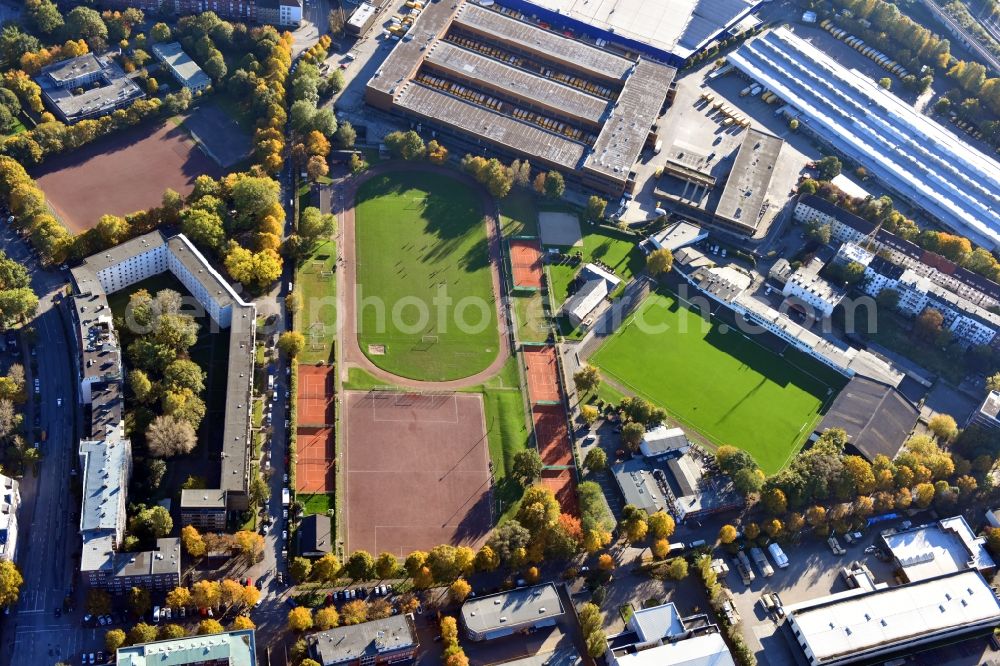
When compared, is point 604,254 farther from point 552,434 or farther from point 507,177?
point 552,434

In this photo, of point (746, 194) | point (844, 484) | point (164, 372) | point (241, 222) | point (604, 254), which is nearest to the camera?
point (164, 372)

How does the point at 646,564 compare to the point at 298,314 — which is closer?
the point at 646,564

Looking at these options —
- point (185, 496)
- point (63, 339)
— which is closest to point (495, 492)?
point (185, 496)

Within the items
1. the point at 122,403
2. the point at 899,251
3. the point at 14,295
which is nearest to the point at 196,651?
the point at 122,403

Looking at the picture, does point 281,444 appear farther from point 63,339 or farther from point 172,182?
point 172,182

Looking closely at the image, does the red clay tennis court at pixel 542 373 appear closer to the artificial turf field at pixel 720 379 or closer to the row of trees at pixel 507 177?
the artificial turf field at pixel 720 379

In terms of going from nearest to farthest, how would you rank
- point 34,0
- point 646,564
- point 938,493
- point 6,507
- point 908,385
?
point 6,507 < point 646,564 < point 938,493 < point 908,385 < point 34,0

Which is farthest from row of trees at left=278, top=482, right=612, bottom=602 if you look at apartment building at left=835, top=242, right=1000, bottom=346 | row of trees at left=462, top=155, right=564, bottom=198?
apartment building at left=835, top=242, right=1000, bottom=346
